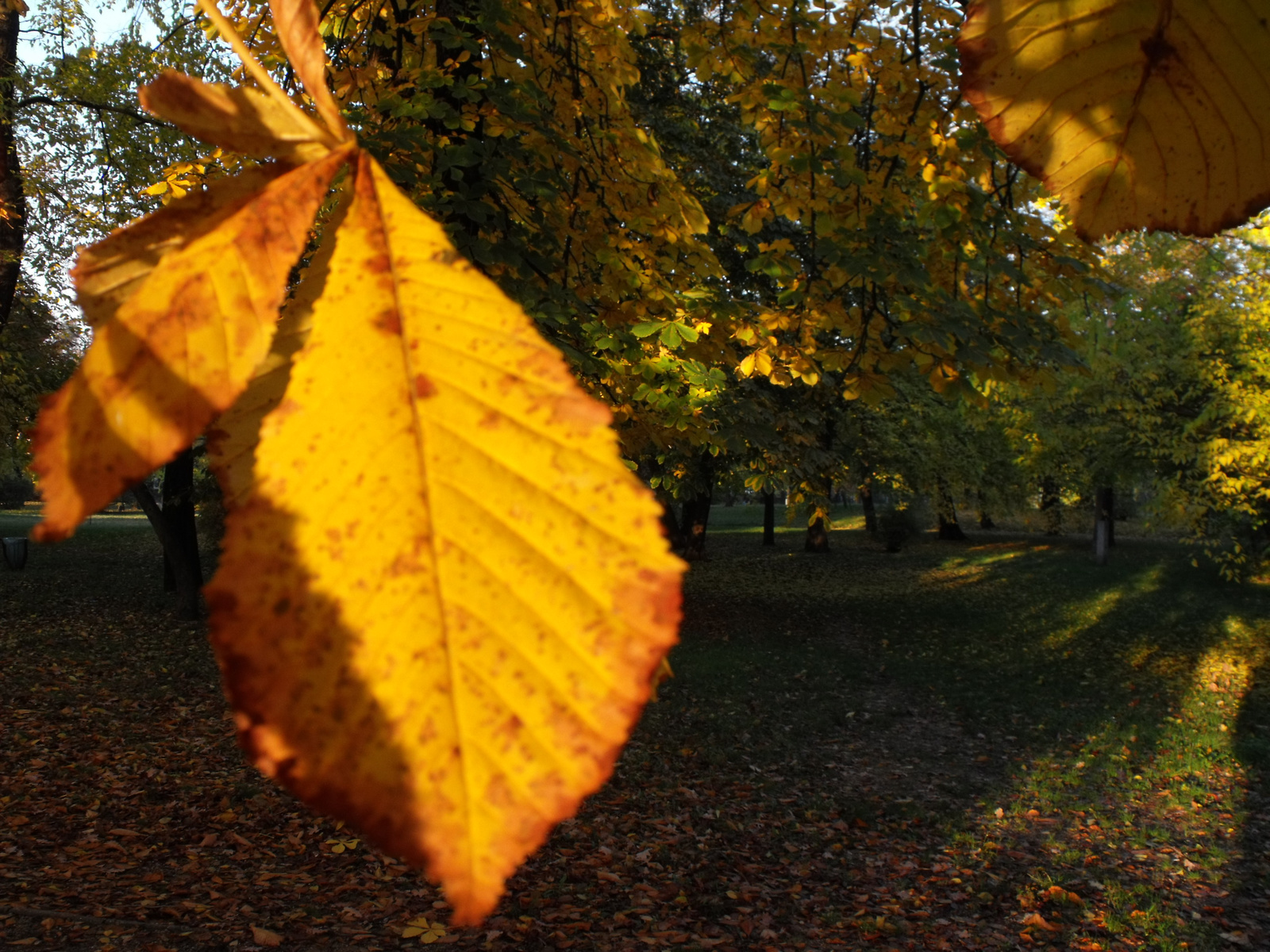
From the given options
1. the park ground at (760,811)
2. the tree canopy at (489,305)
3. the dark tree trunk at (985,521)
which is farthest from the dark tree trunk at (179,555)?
the dark tree trunk at (985,521)

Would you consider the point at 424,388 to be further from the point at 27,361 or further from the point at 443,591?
the point at 27,361

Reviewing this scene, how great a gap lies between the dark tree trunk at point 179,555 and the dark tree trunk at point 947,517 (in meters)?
16.7

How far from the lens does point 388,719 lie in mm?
170

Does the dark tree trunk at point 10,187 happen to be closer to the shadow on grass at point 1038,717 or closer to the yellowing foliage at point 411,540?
the yellowing foliage at point 411,540

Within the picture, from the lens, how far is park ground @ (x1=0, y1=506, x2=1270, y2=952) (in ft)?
18.1

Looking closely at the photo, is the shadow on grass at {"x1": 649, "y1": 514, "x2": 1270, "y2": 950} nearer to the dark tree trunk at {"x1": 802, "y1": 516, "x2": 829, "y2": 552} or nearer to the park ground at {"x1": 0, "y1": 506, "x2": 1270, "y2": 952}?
the park ground at {"x1": 0, "y1": 506, "x2": 1270, "y2": 952}

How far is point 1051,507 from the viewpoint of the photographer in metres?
29.2

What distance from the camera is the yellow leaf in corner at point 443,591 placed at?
166mm

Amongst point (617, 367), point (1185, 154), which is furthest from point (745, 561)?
point (1185, 154)

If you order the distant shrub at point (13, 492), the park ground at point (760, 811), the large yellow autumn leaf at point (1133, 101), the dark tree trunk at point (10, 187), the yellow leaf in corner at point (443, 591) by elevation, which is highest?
the dark tree trunk at point (10, 187)

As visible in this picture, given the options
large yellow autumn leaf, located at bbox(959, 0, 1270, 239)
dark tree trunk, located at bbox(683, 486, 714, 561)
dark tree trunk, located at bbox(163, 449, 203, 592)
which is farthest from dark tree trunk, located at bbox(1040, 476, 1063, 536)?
large yellow autumn leaf, located at bbox(959, 0, 1270, 239)

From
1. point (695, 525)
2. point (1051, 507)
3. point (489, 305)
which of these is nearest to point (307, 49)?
point (489, 305)

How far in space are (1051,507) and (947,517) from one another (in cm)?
582

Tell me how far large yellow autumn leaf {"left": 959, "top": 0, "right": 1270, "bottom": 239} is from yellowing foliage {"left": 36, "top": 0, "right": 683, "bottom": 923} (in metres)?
0.27
